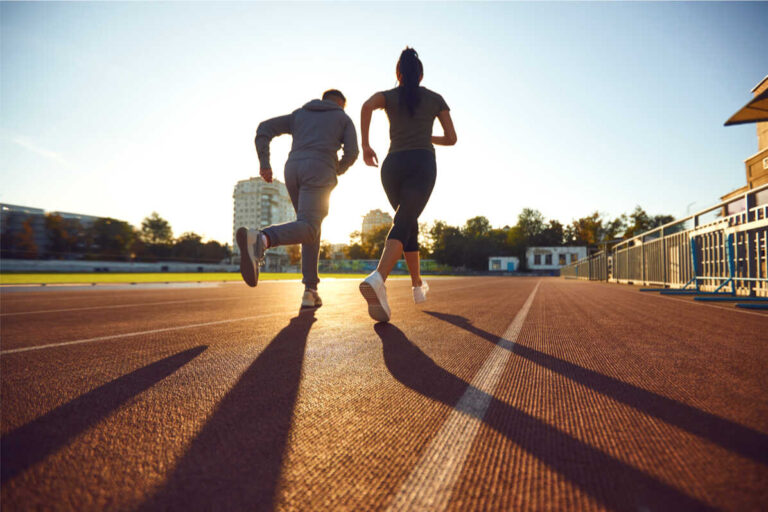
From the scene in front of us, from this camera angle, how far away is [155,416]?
3.79 feet

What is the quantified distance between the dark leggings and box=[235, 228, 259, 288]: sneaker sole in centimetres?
122

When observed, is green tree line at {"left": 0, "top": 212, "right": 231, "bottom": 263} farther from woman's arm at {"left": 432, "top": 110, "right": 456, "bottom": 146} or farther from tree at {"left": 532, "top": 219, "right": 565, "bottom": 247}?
tree at {"left": 532, "top": 219, "right": 565, "bottom": 247}

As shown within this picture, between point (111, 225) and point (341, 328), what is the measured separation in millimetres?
77641

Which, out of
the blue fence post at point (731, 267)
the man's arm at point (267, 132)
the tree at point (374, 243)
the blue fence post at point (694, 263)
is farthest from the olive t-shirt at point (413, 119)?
the tree at point (374, 243)

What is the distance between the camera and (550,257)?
7638 cm

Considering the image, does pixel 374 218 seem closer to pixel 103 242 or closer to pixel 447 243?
pixel 447 243

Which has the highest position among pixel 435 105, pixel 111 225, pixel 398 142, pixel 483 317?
pixel 111 225

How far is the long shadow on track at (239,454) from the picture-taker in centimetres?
72

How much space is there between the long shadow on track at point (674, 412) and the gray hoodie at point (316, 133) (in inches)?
123

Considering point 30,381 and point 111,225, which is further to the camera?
point 111,225

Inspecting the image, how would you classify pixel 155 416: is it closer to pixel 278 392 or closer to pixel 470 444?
pixel 278 392

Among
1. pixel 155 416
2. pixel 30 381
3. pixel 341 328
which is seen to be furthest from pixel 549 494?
pixel 341 328

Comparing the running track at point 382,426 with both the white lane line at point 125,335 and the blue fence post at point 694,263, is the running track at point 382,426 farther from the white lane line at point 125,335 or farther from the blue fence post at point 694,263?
the blue fence post at point 694,263

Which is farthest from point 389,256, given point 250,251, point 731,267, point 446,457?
point 731,267
